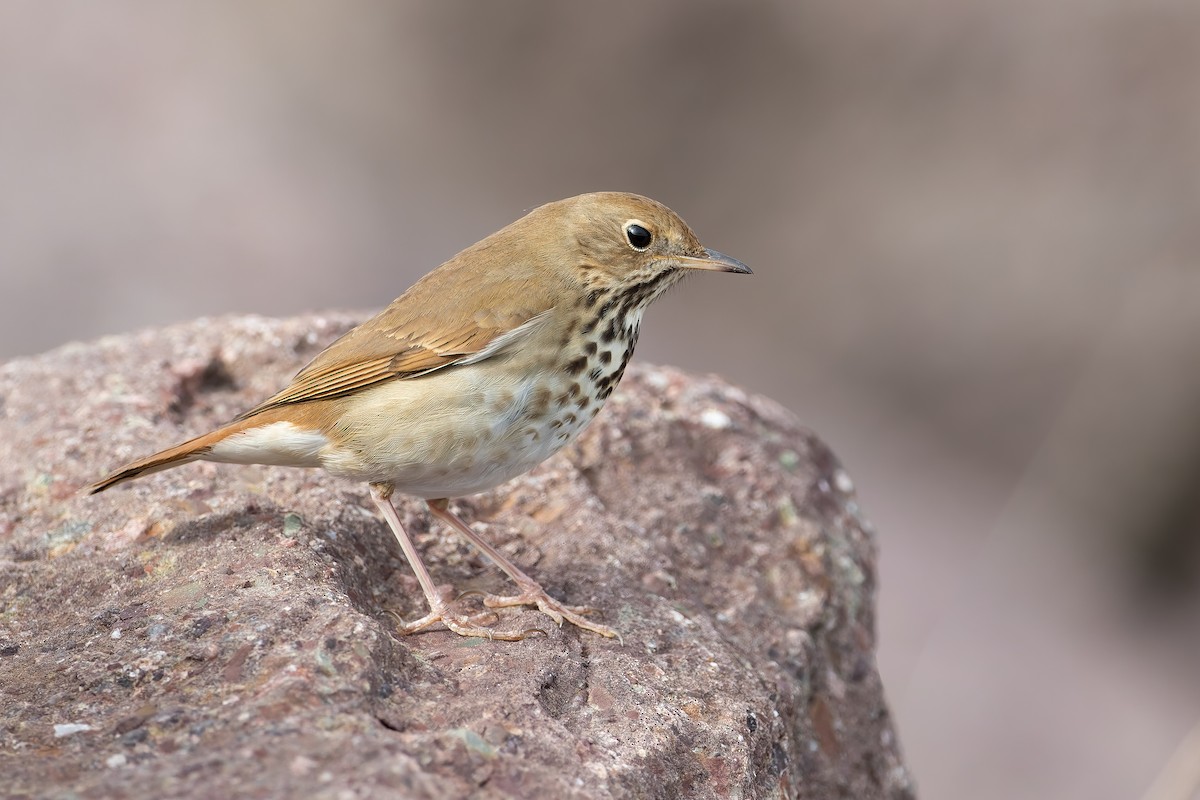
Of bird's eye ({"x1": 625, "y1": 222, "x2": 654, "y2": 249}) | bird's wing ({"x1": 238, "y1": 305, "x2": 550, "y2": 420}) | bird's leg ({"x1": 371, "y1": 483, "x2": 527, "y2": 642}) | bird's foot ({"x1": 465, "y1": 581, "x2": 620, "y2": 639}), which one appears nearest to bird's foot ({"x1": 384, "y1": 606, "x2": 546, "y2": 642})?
bird's leg ({"x1": 371, "y1": 483, "x2": 527, "y2": 642})

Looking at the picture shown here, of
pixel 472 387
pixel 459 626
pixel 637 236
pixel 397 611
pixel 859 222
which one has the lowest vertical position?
pixel 397 611

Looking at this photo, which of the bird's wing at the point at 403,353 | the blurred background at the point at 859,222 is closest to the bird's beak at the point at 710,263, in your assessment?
the bird's wing at the point at 403,353

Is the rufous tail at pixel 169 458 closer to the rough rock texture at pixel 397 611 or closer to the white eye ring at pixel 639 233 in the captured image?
the rough rock texture at pixel 397 611

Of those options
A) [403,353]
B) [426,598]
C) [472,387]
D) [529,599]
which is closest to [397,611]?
[426,598]

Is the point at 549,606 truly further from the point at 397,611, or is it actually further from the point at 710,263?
the point at 710,263

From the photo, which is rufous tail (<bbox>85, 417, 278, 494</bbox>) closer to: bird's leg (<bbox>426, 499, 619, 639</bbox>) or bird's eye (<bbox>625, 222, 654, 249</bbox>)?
bird's leg (<bbox>426, 499, 619, 639</bbox>)
